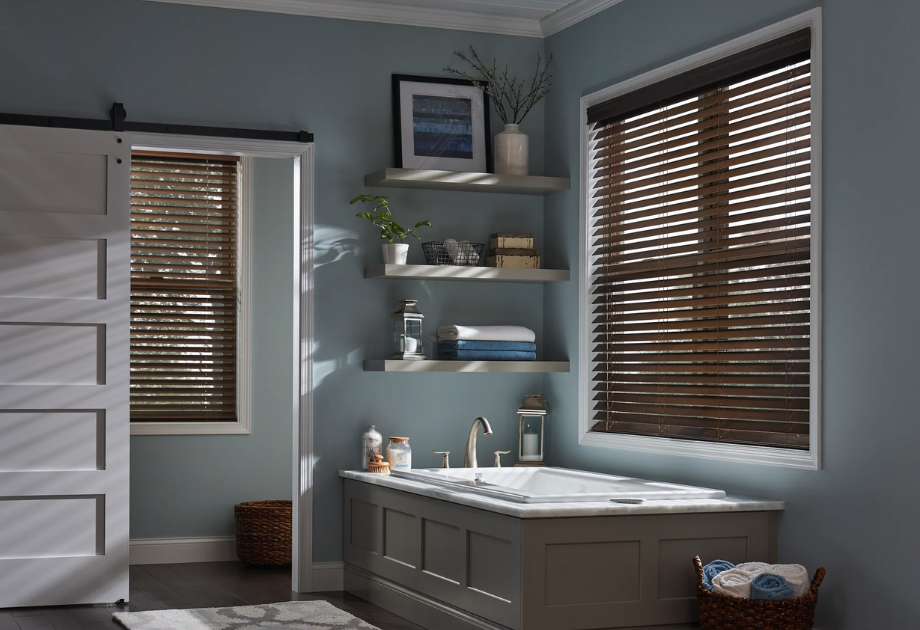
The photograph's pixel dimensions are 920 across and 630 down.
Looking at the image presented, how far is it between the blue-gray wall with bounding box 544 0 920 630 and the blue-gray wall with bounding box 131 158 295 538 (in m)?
2.72

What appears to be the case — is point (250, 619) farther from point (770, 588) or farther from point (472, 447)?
point (770, 588)

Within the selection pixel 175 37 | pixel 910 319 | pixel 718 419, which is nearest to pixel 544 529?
pixel 718 419

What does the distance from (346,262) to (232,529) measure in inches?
64.6

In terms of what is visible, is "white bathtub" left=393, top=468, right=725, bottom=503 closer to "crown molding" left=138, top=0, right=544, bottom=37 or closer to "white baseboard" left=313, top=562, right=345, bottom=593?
"white baseboard" left=313, top=562, right=345, bottom=593

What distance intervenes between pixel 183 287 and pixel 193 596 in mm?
1689

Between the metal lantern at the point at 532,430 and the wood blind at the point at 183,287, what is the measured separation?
158 centimetres

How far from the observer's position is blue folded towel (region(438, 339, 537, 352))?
4.77 metres

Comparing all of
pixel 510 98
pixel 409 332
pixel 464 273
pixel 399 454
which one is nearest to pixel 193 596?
pixel 399 454

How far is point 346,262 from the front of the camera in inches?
190

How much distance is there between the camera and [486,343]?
4.83 m

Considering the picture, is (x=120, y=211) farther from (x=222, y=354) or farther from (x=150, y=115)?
(x=222, y=354)

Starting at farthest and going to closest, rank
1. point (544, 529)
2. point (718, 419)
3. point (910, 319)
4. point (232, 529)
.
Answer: point (232, 529) → point (718, 419) → point (544, 529) → point (910, 319)

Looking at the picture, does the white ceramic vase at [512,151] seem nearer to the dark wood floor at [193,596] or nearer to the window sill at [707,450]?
the window sill at [707,450]

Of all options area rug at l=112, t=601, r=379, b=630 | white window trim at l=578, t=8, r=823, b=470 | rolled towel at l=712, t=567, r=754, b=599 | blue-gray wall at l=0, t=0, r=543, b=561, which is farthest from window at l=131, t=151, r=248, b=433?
rolled towel at l=712, t=567, r=754, b=599
